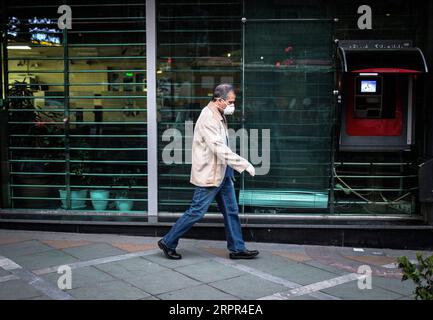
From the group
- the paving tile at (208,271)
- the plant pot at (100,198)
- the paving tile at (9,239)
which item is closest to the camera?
the paving tile at (208,271)

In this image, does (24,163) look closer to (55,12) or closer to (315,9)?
(55,12)

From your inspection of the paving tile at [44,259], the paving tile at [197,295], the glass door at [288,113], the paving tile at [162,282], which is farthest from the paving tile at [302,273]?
the paving tile at [44,259]

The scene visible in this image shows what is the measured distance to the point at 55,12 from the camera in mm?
A: 7652

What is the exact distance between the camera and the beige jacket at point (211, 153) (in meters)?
5.97

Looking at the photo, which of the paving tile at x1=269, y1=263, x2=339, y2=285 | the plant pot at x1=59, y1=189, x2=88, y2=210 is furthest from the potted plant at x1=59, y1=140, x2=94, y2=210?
the paving tile at x1=269, y1=263, x2=339, y2=285

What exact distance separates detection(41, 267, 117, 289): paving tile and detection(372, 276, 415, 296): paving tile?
9.20ft

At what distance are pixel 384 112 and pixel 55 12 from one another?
489 cm

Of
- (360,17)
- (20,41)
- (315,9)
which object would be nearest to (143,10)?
(20,41)

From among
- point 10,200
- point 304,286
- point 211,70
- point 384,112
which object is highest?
point 211,70

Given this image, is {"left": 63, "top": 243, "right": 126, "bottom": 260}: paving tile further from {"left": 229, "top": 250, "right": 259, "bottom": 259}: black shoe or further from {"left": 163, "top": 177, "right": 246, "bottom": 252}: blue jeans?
{"left": 229, "top": 250, "right": 259, "bottom": 259}: black shoe

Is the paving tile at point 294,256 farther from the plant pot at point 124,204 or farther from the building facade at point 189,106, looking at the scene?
the plant pot at point 124,204

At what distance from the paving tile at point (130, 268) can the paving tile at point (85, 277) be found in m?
0.10

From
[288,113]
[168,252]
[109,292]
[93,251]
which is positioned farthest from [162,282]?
[288,113]

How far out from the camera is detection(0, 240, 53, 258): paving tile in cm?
645
